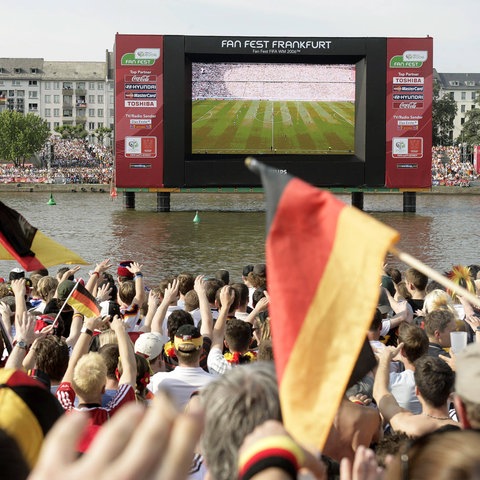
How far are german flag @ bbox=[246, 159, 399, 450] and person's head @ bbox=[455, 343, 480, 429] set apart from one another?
0.30 m

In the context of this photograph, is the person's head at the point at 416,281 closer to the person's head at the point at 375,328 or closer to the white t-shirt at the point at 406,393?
the person's head at the point at 375,328

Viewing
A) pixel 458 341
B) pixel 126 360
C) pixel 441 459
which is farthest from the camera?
pixel 458 341

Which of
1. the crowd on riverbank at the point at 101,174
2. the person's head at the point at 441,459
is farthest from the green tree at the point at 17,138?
the person's head at the point at 441,459

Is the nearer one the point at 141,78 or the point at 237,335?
the point at 237,335

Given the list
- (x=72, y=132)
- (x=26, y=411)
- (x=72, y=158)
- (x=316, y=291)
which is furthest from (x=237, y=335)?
(x=72, y=132)

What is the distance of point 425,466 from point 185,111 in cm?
3264

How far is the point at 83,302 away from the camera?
245 inches

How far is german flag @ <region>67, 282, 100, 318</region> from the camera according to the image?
6.13 metres

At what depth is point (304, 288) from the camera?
8.13ft

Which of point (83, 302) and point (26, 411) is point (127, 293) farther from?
point (26, 411)

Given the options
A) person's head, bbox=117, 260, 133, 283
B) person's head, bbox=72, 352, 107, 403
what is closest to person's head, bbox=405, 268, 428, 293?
person's head, bbox=117, 260, 133, 283

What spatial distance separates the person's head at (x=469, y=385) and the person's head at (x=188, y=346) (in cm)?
239

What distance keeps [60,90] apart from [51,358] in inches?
5384

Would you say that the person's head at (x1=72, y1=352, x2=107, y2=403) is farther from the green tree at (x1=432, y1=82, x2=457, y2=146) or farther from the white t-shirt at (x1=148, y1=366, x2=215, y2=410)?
the green tree at (x1=432, y1=82, x2=457, y2=146)
